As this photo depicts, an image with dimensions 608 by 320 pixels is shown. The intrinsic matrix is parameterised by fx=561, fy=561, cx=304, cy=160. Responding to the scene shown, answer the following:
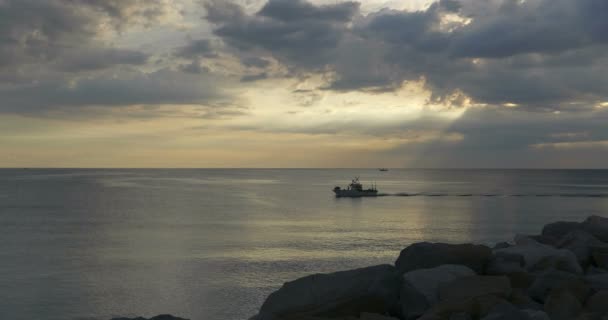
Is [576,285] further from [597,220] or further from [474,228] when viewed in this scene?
[474,228]

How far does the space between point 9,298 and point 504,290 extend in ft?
97.3

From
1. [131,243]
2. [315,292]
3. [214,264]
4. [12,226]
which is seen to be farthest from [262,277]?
[12,226]

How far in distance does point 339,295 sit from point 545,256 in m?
4.75

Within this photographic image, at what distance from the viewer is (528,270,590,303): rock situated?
8.84 metres

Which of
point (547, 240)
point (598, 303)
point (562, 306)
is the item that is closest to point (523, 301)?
point (562, 306)

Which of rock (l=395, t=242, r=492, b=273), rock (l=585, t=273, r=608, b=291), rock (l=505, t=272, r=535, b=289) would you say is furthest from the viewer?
rock (l=395, t=242, r=492, b=273)

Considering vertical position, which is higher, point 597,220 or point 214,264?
point 597,220

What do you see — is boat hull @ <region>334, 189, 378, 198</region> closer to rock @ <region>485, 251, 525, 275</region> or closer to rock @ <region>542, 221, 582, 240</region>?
rock @ <region>542, 221, 582, 240</region>

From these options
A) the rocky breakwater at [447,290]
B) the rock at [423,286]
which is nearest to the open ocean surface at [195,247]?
the rocky breakwater at [447,290]

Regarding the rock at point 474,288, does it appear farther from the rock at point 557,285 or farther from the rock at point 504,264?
the rock at point 504,264

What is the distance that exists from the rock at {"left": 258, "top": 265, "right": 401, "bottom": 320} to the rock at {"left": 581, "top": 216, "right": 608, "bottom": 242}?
8.48 metres

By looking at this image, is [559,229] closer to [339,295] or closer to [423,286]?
[423,286]

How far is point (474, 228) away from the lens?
65.4 metres

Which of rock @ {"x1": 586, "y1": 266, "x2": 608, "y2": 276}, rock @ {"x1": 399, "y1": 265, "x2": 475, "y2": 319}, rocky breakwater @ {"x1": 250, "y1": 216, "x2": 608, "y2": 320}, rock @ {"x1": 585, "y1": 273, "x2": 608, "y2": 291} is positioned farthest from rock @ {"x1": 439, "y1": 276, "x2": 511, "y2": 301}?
rock @ {"x1": 586, "y1": 266, "x2": 608, "y2": 276}
